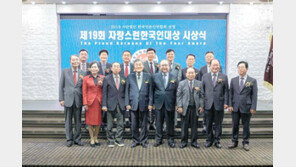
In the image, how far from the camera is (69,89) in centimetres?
415

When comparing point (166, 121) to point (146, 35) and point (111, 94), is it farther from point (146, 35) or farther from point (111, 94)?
point (146, 35)

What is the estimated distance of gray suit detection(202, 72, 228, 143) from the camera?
13.5 feet

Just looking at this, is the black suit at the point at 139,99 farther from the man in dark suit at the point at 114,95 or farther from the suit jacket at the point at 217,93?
the suit jacket at the point at 217,93

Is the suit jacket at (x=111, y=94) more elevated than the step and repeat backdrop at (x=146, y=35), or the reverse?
the step and repeat backdrop at (x=146, y=35)

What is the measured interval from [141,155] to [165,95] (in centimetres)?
109

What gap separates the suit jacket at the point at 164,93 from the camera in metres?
4.14

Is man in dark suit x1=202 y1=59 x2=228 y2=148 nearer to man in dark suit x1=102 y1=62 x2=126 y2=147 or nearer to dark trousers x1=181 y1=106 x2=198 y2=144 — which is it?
dark trousers x1=181 y1=106 x2=198 y2=144

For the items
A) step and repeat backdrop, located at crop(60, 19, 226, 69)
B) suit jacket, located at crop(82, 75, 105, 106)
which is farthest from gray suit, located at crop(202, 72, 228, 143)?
step and repeat backdrop, located at crop(60, 19, 226, 69)

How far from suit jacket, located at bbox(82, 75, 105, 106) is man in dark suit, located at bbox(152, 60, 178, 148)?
38.5 inches

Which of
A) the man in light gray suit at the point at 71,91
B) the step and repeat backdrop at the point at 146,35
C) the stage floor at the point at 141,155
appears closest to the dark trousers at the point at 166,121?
the stage floor at the point at 141,155

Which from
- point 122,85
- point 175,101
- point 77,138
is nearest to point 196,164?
point 175,101

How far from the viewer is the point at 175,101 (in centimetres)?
421

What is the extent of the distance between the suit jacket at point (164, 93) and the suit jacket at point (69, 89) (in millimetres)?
1342

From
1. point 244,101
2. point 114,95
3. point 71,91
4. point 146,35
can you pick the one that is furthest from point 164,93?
point 146,35
